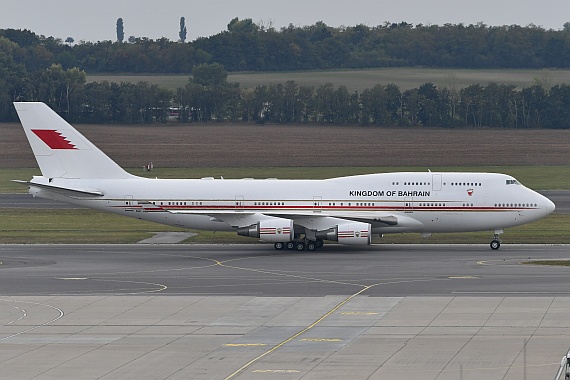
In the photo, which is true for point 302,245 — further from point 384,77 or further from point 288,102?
point 384,77

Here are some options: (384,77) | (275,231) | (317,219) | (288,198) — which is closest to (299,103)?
(384,77)

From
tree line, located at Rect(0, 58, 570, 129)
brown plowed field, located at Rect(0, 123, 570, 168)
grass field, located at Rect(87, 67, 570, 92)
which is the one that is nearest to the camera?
brown plowed field, located at Rect(0, 123, 570, 168)

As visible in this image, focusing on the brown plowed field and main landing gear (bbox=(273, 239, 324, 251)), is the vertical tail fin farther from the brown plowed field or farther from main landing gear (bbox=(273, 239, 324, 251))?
the brown plowed field

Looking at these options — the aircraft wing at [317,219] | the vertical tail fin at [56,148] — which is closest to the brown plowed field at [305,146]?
the aircraft wing at [317,219]

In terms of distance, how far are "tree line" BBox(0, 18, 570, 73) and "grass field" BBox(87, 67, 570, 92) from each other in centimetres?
820

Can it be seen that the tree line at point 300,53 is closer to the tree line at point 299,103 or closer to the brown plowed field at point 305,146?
the tree line at point 299,103

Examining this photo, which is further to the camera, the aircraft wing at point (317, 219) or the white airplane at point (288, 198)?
the white airplane at point (288, 198)

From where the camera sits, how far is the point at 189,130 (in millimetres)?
132875

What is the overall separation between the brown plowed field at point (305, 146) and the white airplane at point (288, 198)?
46972 mm

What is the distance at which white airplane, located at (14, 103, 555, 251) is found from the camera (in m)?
55.4

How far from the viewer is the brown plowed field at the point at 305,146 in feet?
355

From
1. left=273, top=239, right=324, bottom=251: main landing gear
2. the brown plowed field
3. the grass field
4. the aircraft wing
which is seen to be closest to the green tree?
the grass field

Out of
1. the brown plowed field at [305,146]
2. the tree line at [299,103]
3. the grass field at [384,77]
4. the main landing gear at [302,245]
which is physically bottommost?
the main landing gear at [302,245]
